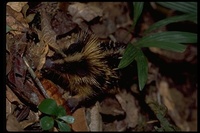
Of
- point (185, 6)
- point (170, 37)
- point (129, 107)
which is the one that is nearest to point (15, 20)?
point (129, 107)

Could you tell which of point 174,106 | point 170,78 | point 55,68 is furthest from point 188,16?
point 55,68

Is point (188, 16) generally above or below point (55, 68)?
above

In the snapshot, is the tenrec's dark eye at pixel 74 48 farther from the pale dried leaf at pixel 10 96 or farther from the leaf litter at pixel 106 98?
the pale dried leaf at pixel 10 96

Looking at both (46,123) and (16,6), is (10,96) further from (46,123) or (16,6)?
(16,6)

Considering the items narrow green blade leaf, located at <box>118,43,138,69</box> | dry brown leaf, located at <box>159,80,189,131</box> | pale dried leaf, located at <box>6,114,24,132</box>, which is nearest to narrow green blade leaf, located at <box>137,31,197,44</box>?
narrow green blade leaf, located at <box>118,43,138,69</box>

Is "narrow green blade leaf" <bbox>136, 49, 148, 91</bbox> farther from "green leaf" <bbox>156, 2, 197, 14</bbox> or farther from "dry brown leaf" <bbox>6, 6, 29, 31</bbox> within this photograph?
"dry brown leaf" <bbox>6, 6, 29, 31</bbox>

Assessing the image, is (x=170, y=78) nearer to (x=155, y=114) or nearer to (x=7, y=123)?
(x=155, y=114)
